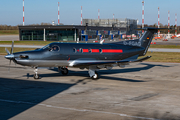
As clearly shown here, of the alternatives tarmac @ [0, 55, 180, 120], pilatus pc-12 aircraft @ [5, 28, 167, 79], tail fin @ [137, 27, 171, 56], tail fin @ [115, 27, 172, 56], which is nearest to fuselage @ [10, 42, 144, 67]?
pilatus pc-12 aircraft @ [5, 28, 167, 79]

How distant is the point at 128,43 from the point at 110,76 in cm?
365

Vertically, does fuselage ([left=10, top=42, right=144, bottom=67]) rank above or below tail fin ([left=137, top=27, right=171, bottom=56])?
below

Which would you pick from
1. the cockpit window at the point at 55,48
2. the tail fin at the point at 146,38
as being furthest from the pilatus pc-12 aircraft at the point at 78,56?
the tail fin at the point at 146,38

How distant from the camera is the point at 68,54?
19.3 m

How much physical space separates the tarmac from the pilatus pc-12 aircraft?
4.09 feet

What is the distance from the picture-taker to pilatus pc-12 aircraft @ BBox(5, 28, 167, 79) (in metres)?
18.0

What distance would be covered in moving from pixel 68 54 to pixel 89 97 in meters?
6.42

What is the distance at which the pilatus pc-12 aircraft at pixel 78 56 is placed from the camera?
18047 millimetres

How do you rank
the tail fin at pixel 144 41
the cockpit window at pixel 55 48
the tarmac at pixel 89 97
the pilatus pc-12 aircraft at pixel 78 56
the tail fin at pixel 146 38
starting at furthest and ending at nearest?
the tail fin at pixel 146 38 → the tail fin at pixel 144 41 → the cockpit window at pixel 55 48 → the pilatus pc-12 aircraft at pixel 78 56 → the tarmac at pixel 89 97

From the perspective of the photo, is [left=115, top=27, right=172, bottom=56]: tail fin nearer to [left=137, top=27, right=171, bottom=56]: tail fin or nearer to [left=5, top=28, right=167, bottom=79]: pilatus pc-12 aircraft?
[left=137, top=27, right=171, bottom=56]: tail fin

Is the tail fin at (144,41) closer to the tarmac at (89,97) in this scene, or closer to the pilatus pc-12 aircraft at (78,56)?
the pilatus pc-12 aircraft at (78,56)

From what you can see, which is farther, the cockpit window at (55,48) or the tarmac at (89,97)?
the cockpit window at (55,48)

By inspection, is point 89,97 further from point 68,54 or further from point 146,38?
point 146,38

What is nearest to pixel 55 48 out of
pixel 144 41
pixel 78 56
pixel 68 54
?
pixel 68 54
